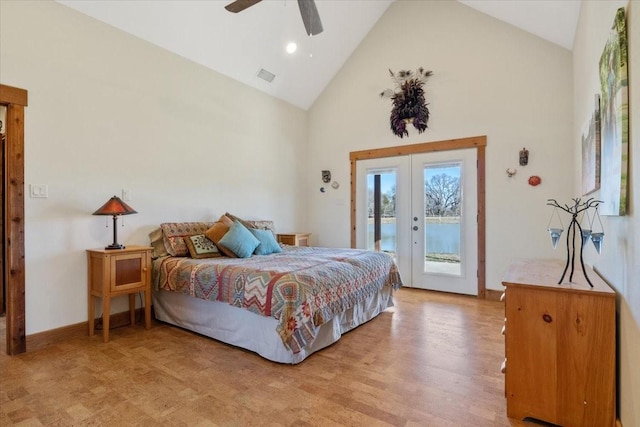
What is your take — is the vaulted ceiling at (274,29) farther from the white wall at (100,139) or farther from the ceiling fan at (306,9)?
the ceiling fan at (306,9)

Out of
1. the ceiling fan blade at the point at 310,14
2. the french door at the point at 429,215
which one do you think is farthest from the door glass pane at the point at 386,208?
the ceiling fan blade at the point at 310,14

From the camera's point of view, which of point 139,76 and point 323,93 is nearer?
point 139,76

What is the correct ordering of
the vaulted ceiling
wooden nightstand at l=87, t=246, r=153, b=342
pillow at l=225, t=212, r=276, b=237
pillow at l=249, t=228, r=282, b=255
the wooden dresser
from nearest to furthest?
the wooden dresser < wooden nightstand at l=87, t=246, r=153, b=342 < the vaulted ceiling < pillow at l=249, t=228, r=282, b=255 < pillow at l=225, t=212, r=276, b=237

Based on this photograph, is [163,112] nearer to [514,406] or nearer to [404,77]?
[404,77]

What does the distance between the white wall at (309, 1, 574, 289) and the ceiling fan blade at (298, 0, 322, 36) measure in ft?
7.51

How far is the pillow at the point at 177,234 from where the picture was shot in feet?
11.7

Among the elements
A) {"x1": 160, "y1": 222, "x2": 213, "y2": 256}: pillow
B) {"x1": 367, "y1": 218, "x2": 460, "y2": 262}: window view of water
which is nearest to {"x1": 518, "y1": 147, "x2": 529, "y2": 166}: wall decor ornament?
{"x1": 367, "y1": 218, "x2": 460, "y2": 262}: window view of water

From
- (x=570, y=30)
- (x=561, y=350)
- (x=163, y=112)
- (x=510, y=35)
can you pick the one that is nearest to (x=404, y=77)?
(x=510, y=35)

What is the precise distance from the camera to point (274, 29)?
4.36 meters

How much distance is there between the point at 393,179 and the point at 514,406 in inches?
144

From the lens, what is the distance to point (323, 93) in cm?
584

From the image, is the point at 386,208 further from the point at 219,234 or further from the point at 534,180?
the point at 219,234

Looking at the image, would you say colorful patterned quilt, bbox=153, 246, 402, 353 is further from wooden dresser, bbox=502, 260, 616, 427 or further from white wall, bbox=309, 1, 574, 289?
white wall, bbox=309, 1, 574, 289

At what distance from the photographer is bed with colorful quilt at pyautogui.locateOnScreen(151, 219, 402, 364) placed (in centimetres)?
244
